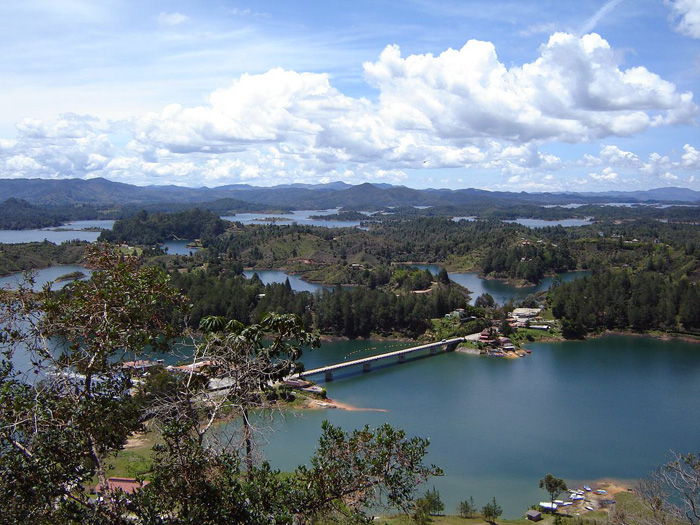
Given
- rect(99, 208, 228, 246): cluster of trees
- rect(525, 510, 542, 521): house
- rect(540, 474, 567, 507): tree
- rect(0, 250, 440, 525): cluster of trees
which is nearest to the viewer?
rect(0, 250, 440, 525): cluster of trees

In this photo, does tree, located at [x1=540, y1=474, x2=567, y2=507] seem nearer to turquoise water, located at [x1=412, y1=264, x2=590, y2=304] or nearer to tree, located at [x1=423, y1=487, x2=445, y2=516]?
tree, located at [x1=423, y1=487, x2=445, y2=516]

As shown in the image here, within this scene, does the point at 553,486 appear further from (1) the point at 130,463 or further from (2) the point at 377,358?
(2) the point at 377,358

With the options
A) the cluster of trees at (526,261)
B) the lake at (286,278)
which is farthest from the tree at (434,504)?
the cluster of trees at (526,261)

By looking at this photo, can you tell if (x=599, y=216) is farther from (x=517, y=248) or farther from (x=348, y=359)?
(x=348, y=359)

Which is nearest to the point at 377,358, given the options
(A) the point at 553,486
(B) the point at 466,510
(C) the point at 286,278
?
(A) the point at 553,486

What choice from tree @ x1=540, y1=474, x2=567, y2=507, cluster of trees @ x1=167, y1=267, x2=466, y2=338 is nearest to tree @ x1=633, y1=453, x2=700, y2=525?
tree @ x1=540, y1=474, x2=567, y2=507

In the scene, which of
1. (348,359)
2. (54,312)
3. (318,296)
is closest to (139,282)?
(54,312)
